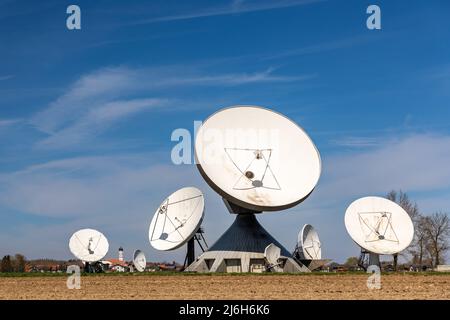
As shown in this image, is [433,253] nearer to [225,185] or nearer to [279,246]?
[279,246]

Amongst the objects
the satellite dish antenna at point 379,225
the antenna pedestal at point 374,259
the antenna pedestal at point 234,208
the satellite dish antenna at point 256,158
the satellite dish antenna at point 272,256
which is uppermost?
the satellite dish antenna at point 256,158

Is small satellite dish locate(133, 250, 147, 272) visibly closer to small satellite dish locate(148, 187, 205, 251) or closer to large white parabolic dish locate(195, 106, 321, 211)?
small satellite dish locate(148, 187, 205, 251)

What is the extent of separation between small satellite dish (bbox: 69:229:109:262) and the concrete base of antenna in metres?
11.5

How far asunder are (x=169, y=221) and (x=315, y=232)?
18527 mm

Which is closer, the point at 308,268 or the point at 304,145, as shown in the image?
the point at 304,145

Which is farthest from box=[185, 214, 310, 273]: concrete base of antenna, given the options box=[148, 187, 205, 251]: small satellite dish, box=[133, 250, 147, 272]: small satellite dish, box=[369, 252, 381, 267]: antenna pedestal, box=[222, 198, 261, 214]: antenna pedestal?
box=[133, 250, 147, 272]: small satellite dish

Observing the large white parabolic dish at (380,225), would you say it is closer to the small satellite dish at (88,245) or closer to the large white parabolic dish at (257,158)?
the large white parabolic dish at (257,158)

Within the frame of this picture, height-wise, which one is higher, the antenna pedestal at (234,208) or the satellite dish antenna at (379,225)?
the antenna pedestal at (234,208)

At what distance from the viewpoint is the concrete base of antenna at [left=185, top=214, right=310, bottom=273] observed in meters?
63.1

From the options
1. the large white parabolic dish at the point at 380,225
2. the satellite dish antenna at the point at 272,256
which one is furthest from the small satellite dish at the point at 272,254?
the large white parabolic dish at the point at 380,225

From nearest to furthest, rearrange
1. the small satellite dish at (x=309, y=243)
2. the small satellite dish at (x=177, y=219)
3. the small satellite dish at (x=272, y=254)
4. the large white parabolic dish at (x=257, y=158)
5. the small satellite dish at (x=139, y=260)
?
the large white parabolic dish at (x=257, y=158), the small satellite dish at (x=272, y=254), the small satellite dish at (x=177, y=219), the small satellite dish at (x=309, y=243), the small satellite dish at (x=139, y=260)

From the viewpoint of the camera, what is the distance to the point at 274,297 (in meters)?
29.8

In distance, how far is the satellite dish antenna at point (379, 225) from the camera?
63.2m
